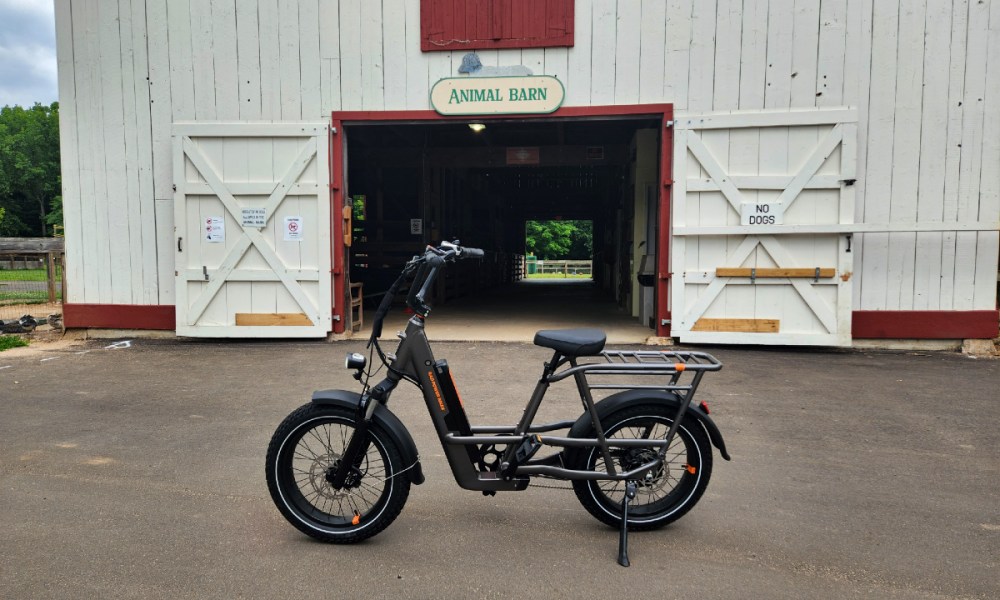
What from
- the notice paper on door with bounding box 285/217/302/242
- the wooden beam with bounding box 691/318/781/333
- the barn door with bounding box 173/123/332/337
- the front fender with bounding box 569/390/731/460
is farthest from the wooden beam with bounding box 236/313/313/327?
the front fender with bounding box 569/390/731/460

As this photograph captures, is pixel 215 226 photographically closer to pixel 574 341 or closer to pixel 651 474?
pixel 574 341

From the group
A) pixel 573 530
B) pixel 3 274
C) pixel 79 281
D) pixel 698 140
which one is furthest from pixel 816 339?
pixel 3 274

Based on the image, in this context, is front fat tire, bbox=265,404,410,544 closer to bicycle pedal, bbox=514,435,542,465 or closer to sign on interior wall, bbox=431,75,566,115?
bicycle pedal, bbox=514,435,542,465

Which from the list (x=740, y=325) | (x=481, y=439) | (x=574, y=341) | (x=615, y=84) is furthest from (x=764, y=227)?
(x=481, y=439)

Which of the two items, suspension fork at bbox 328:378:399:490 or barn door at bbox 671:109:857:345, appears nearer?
suspension fork at bbox 328:378:399:490

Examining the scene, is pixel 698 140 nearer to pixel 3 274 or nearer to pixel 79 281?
pixel 79 281

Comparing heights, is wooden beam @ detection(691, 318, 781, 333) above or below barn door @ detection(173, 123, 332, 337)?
below

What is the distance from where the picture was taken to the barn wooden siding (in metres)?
7.03

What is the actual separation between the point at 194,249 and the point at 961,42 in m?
9.56

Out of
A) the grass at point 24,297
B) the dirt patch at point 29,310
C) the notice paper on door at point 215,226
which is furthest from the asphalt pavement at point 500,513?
the grass at point 24,297

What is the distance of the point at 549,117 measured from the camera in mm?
7641

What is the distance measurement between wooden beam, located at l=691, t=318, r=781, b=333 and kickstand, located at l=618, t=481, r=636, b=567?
5.12 meters

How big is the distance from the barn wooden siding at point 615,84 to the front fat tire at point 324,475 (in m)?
5.97

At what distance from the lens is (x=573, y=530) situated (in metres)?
2.71
